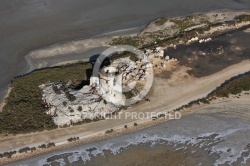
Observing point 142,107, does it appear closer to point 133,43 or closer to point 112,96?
point 112,96

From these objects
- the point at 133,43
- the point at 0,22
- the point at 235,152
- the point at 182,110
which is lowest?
the point at 235,152

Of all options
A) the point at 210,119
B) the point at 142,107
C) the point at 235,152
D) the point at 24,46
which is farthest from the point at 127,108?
the point at 24,46

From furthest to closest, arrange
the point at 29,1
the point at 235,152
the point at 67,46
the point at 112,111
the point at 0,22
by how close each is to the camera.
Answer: the point at 29,1, the point at 0,22, the point at 67,46, the point at 112,111, the point at 235,152

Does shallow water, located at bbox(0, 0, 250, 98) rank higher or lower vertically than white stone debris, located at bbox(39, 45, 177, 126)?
higher

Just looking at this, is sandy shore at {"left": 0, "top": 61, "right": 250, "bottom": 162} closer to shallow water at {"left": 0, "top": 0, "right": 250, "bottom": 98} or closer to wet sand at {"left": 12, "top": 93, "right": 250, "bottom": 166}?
wet sand at {"left": 12, "top": 93, "right": 250, "bottom": 166}

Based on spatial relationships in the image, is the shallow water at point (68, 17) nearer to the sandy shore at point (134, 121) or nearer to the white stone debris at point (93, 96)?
the white stone debris at point (93, 96)

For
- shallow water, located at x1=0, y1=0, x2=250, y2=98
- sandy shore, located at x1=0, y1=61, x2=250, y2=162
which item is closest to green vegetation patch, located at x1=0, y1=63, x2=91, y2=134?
sandy shore, located at x1=0, y1=61, x2=250, y2=162
